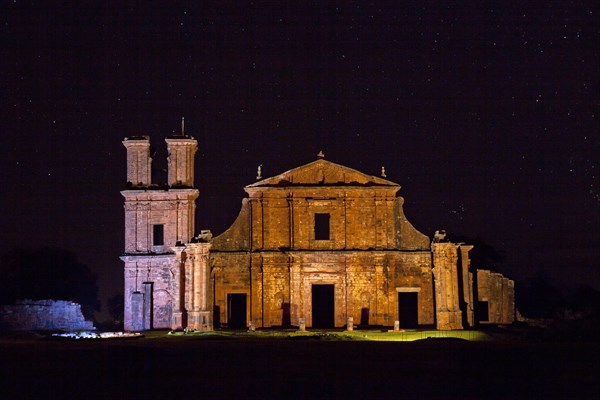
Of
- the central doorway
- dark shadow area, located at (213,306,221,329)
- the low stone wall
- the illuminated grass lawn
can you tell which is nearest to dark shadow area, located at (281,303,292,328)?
the illuminated grass lawn

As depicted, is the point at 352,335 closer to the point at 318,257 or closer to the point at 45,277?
the point at 318,257

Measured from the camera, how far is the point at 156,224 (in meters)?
43.4

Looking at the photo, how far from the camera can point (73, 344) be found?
30484 millimetres

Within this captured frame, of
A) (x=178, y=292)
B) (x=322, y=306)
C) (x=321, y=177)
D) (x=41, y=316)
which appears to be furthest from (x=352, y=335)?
(x=41, y=316)

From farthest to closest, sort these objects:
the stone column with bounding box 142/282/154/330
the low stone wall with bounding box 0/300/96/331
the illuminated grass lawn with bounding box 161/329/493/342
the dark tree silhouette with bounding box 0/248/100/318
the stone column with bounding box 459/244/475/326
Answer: the dark tree silhouette with bounding box 0/248/100/318 < the stone column with bounding box 142/282/154/330 < the low stone wall with bounding box 0/300/96/331 < the stone column with bounding box 459/244/475/326 < the illuminated grass lawn with bounding box 161/329/493/342

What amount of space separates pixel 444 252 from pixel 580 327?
22.0ft

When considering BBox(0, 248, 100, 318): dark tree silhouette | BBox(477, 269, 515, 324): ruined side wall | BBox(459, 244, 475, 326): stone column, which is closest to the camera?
BBox(459, 244, 475, 326): stone column

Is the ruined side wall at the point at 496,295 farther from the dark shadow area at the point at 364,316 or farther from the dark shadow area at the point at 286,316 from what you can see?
the dark shadow area at the point at 286,316

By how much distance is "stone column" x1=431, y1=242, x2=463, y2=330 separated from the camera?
126 feet

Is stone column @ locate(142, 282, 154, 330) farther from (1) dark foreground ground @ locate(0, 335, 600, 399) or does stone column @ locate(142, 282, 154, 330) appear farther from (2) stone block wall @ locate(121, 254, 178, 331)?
(1) dark foreground ground @ locate(0, 335, 600, 399)

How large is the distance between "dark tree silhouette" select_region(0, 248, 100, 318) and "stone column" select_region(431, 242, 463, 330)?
38.6 m

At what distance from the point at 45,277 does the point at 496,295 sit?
42862 mm

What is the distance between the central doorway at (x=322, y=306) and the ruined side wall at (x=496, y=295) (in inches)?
304

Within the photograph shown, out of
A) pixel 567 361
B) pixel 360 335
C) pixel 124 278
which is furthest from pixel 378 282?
pixel 567 361
